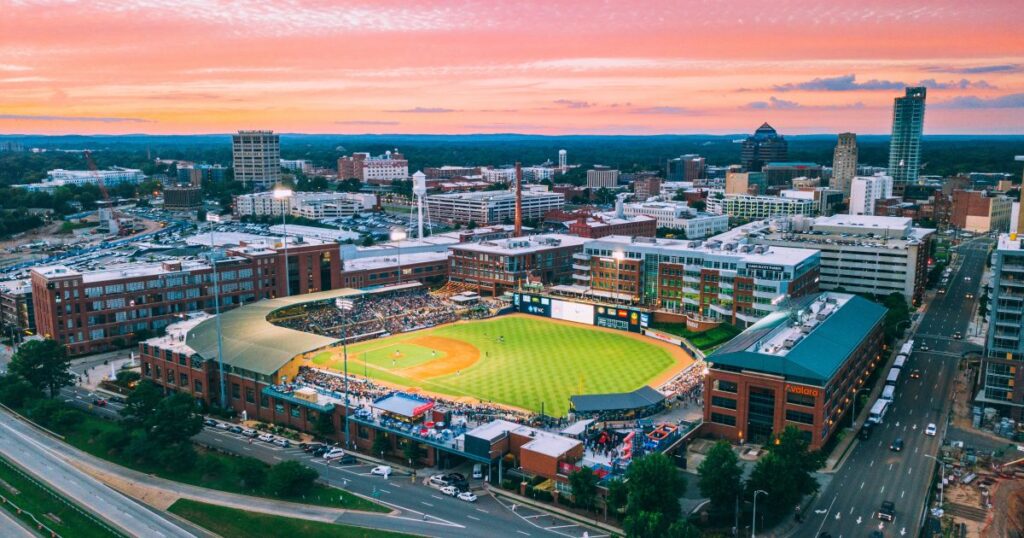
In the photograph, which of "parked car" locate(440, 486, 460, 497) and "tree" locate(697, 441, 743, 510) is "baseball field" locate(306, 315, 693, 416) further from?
"tree" locate(697, 441, 743, 510)

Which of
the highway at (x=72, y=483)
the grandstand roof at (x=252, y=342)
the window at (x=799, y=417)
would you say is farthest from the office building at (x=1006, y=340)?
the highway at (x=72, y=483)

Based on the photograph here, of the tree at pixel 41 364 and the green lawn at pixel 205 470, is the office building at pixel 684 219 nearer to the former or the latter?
the tree at pixel 41 364

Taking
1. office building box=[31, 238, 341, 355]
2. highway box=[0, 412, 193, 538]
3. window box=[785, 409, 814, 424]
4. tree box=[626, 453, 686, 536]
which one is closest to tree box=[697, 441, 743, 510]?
tree box=[626, 453, 686, 536]

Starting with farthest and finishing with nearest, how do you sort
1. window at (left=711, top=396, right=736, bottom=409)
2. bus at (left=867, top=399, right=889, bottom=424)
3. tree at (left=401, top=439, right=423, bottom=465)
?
1. bus at (left=867, top=399, right=889, bottom=424)
2. window at (left=711, top=396, right=736, bottom=409)
3. tree at (left=401, top=439, right=423, bottom=465)

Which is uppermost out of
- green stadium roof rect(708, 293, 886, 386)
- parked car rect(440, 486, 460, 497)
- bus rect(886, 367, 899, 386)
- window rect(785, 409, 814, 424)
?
green stadium roof rect(708, 293, 886, 386)

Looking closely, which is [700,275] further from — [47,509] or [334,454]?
[47,509]

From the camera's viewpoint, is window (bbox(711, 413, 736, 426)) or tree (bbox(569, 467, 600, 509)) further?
window (bbox(711, 413, 736, 426))

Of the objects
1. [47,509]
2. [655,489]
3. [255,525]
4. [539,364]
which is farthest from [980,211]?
[47,509]
